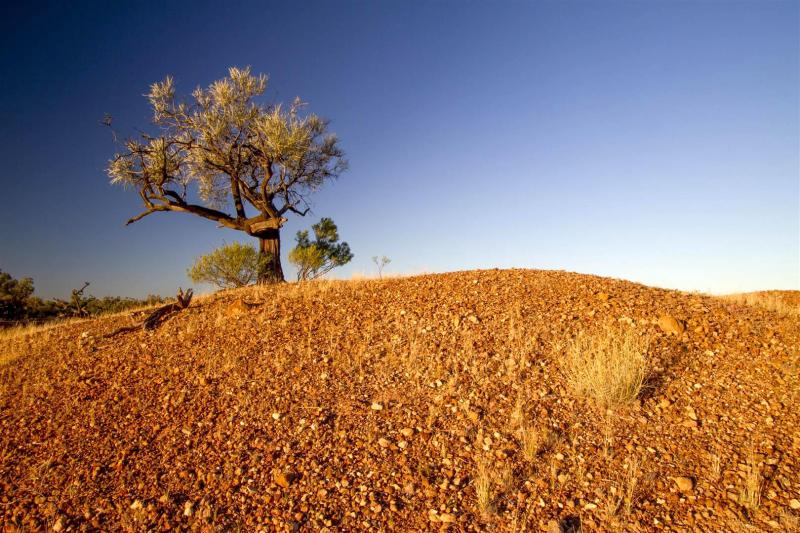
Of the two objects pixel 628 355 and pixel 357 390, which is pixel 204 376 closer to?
pixel 357 390

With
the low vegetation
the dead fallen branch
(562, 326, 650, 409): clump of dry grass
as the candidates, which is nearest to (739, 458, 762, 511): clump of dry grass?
(562, 326, 650, 409): clump of dry grass

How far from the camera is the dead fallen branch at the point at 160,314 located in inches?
354

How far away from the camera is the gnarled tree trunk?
16406 millimetres

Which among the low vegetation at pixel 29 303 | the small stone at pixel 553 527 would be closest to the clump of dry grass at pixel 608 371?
the small stone at pixel 553 527

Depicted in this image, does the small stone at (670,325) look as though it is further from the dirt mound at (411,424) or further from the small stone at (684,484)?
the small stone at (684,484)

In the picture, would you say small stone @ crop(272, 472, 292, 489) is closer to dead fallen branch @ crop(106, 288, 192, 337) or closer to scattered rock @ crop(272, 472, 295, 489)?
scattered rock @ crop(272, 472, 295, 489)

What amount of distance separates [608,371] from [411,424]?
2.53 m

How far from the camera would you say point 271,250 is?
1658 centimetres

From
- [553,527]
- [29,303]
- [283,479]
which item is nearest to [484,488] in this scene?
[553,527]

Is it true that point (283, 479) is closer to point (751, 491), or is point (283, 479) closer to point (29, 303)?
point (751, 491)

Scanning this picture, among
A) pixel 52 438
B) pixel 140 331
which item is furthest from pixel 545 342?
pixel 140 331

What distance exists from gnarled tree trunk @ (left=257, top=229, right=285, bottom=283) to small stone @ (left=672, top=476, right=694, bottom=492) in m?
14.4

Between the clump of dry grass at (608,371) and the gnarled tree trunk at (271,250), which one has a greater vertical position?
the gnarled tree trunk at (271,250)

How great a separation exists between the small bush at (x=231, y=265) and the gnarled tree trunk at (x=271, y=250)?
0.22 metres
